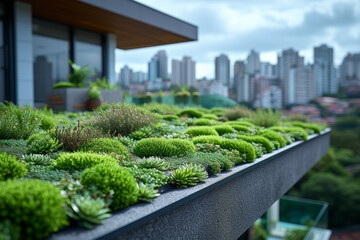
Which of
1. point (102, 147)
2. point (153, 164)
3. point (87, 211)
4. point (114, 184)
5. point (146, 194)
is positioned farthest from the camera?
point (102, 147)

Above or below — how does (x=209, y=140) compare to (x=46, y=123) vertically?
below

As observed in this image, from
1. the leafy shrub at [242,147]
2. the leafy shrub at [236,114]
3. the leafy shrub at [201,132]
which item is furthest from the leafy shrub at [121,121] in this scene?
the leafy shrub at [236,114]

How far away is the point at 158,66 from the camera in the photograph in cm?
3716

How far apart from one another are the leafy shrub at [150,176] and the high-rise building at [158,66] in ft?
105

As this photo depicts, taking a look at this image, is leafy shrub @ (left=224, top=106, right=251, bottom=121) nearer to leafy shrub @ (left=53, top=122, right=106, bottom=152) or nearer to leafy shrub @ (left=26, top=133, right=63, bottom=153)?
leafy shrub @ (left=53, top=122, right=106, bottom=152)

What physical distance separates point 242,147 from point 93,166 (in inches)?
100

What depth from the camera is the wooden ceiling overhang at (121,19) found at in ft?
→ 35.2

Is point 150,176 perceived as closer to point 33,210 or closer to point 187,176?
point 187,176

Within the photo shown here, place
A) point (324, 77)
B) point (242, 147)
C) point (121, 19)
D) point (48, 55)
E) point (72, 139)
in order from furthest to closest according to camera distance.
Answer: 1. point (324, 77)
2. point (48, 55)
3. point (121, 19)
4. point (242, 147)
5. point (72, 139)

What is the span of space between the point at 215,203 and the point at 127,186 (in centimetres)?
125

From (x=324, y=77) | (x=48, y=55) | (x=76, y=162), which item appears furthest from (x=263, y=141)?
(x=324, y=77)

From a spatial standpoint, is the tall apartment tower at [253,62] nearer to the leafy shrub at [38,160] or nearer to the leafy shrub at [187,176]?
the leafy shrub at [187,176]

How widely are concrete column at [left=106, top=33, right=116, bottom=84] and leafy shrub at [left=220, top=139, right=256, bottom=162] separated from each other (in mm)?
11178

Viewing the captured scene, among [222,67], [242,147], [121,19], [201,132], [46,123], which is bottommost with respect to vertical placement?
[242,147]
